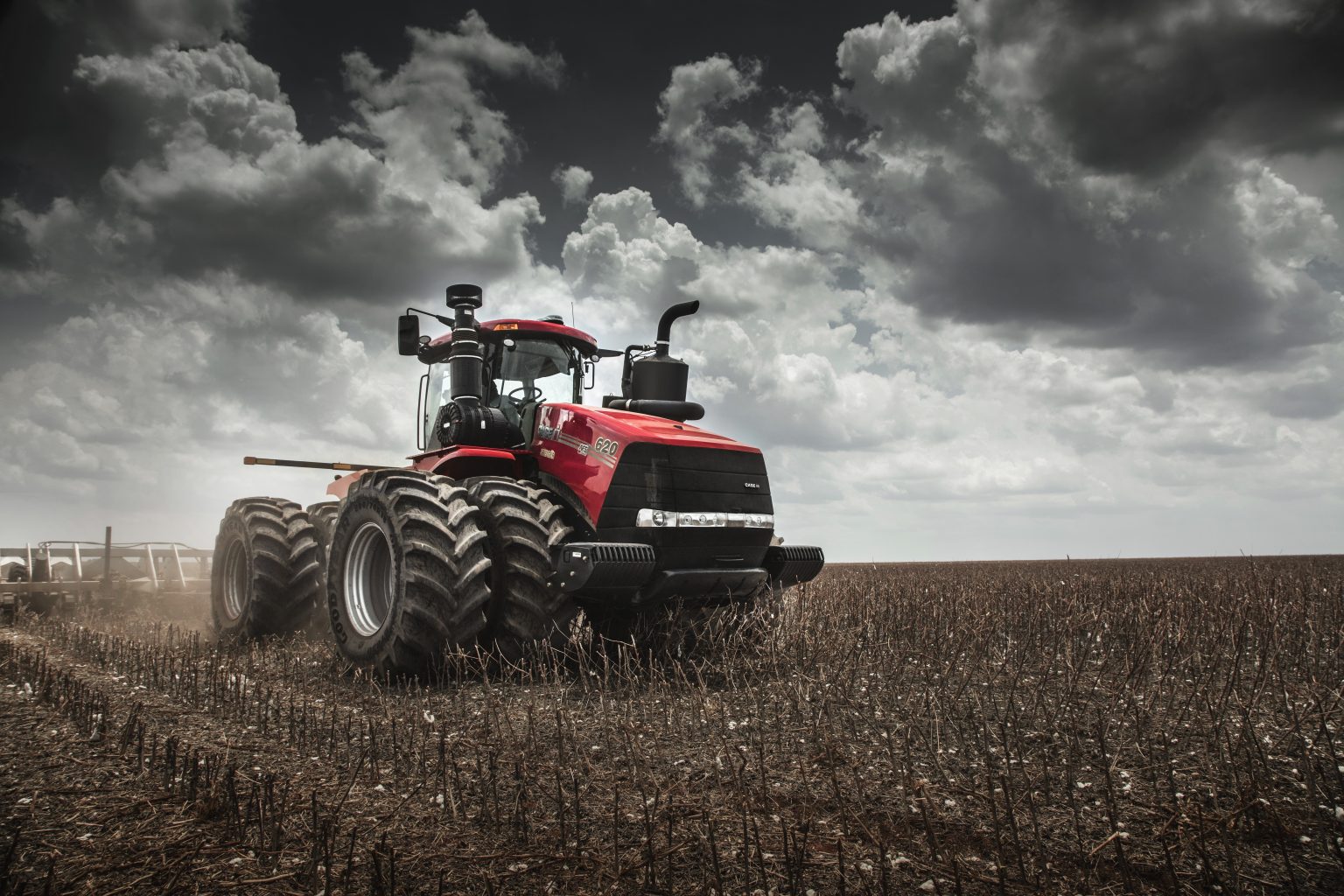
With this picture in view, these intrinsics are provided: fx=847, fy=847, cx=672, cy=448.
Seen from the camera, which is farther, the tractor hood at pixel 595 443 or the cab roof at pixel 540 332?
the cab roof at pixel 540 332

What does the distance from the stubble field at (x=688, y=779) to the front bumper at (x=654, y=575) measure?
409mm

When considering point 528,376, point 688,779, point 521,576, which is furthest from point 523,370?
point 688,779

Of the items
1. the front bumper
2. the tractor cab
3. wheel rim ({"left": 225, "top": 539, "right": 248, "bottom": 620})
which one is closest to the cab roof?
the tractor cab

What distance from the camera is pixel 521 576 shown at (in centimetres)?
591

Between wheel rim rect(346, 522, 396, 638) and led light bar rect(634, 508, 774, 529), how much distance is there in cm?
213

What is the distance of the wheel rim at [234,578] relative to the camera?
920 cm

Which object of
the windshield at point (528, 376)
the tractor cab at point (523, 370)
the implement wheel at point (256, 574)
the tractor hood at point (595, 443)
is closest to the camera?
A: the tractor hood at point (595, 443)

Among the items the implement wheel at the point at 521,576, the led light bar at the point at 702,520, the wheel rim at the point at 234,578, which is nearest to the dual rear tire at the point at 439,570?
the implement wheel at the point at 521,576

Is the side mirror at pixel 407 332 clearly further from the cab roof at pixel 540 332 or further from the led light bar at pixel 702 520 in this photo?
the led light bar at pixel 702 520

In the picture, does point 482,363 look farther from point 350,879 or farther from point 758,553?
point 350,879

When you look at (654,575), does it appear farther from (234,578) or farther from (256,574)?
(234,578)

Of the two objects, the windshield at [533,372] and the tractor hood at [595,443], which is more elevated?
the windshield at [533,372]

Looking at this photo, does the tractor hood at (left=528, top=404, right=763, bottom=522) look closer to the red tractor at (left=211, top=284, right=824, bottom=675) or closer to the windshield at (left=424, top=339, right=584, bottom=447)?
the red tractor at (left=211, top=284, right=824, bottom=675)

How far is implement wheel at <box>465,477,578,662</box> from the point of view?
591 centimetres
